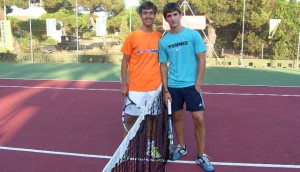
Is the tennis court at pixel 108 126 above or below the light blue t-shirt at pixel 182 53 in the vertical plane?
below

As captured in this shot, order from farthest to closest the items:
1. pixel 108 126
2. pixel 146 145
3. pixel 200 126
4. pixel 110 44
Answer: pixel 110 44, pixel 108 126, pixel 200 126, pixel 146 145

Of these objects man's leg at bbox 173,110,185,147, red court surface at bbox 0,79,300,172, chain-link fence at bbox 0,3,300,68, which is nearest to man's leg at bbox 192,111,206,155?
man's leg at bbox 173,110,185,147

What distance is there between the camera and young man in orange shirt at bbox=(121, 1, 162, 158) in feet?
13.2

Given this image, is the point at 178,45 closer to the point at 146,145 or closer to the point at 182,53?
the point at 182,53

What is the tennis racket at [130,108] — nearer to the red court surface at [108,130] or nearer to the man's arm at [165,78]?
the man's arm at [165,78]

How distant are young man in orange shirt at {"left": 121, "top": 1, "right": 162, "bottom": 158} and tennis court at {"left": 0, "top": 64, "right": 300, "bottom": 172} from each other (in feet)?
3.36

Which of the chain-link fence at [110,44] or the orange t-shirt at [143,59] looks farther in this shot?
the chain-link fence at [110,44]

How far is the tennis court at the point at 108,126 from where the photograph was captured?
179 inches

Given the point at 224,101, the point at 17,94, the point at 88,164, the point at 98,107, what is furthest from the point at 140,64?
the point at 17,94

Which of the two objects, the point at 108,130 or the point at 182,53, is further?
the point at 108,130

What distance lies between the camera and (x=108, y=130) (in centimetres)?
605

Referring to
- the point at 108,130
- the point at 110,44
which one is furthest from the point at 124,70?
the point at 110,44

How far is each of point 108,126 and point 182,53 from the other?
289cm

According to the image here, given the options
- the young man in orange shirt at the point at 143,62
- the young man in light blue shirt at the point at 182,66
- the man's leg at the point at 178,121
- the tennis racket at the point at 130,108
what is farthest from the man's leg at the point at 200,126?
the tennis racket at the point at 130,108
